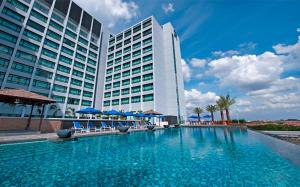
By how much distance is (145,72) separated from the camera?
4191 centimetres

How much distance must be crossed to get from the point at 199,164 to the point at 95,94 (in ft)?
150

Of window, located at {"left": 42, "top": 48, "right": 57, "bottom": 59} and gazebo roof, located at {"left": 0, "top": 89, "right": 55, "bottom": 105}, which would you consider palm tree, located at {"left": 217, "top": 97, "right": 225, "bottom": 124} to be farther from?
window, located at {"left": 42, "top": 48, "right": 57, "bottom": 59}

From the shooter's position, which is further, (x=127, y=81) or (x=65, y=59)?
(x=127, y=81)

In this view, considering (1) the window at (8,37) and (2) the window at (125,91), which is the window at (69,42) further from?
(2) the window at (125,91)

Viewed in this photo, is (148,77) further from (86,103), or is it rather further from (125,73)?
(86,103)

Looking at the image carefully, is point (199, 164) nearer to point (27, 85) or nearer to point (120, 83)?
point (27, 85)

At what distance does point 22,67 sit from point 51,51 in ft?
25.6

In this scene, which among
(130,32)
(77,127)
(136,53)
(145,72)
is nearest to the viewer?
(77,127)

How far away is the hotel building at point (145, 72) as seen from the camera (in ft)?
135

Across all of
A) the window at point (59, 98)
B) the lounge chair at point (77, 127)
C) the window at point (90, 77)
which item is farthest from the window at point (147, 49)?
the lounge chair at point (77, 127)

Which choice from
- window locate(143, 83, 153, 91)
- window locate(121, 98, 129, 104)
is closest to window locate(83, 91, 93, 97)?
window locate(121, 98, 129, 104)

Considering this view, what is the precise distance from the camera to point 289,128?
19.2m

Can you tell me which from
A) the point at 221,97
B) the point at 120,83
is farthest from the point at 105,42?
the point at 221,97

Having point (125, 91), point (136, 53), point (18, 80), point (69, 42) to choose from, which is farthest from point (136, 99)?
point (18, 80)
